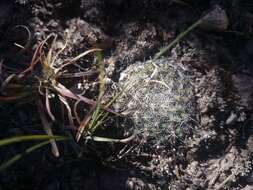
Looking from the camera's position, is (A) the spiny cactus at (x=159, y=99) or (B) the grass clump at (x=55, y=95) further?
(A) the spiny cactus at (x=159, y=99)

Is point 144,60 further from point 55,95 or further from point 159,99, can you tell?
point 55,95

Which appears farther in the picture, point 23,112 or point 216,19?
point 216,19

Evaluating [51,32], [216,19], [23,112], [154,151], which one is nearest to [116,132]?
[154,151]

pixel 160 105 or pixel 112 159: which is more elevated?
pixel 160 105

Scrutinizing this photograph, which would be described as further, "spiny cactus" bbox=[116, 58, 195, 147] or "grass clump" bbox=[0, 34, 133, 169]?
"spiny cactus" bbox=[116, 58, 195, 147]

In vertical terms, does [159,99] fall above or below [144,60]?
below

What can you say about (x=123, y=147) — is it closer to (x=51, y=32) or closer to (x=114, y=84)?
(x=114, y=84)

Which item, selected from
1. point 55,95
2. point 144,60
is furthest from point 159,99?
point 55,95

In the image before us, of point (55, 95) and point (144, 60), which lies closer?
point (55, 95)
